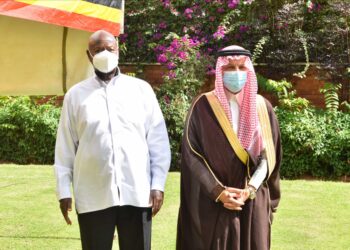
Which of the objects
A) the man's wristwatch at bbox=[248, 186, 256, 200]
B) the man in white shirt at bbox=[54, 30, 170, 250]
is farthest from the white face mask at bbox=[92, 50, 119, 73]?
the man's wristwatch at bbox=[248, 186, 256, 200]

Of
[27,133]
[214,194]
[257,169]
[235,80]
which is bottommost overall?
[27,133]

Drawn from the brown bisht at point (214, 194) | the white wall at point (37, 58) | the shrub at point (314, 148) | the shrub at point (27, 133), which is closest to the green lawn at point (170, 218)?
the shrub at point (314, 148)

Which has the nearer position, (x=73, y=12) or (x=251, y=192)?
(x=251, y=192)

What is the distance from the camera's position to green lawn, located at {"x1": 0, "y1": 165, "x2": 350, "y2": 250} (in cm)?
582

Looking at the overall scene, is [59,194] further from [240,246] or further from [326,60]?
[326,60]

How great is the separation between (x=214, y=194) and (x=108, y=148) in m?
0.71

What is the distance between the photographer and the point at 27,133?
34.8ft

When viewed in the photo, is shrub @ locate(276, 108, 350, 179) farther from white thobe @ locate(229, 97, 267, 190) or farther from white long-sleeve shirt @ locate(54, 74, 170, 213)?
white long-sleeve shirt @ locate(54, 74, 170, 213)

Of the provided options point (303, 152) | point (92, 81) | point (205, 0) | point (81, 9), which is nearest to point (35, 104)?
point (205, 0)

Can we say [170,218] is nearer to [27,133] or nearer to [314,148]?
[314,148]

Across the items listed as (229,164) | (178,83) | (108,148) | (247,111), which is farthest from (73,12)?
(178,83)

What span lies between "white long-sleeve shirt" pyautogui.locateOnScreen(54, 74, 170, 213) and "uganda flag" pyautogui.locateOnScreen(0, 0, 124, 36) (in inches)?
44.4

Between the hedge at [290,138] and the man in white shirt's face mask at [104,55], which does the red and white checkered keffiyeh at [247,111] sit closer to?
the man in white shirt's face mask at [104,55]

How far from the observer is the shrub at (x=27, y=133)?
10.5 meters
